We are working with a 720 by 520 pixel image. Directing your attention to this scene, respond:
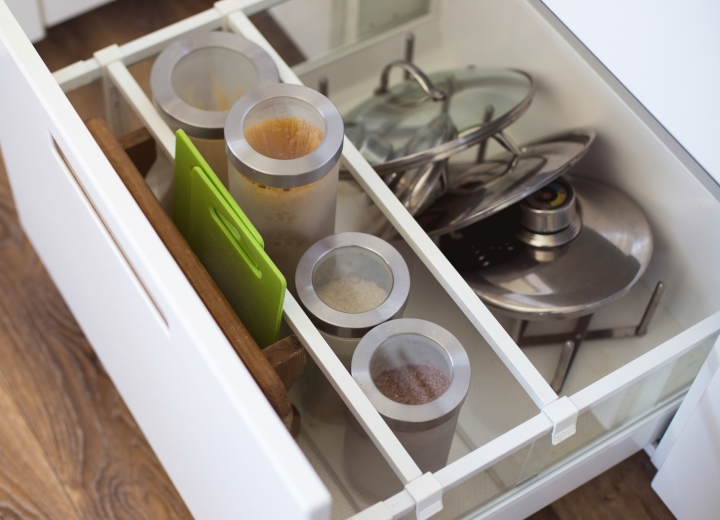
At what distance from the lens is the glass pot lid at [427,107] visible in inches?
34.2

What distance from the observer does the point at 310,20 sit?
0.97m

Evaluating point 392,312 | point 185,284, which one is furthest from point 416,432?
point 185,284

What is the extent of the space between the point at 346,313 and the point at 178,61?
1.01 ft

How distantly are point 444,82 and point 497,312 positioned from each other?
10.5 inches

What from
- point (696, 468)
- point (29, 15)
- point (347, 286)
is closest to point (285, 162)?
point (347, 286)

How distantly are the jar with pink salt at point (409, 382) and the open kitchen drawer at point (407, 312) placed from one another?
0.07 ft

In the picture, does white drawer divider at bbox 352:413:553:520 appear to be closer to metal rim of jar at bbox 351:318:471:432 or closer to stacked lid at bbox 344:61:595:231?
metal rim of jar at bbox 351:318:471:432

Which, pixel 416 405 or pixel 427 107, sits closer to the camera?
pixel 416 405

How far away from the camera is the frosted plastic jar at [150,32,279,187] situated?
0.78 m

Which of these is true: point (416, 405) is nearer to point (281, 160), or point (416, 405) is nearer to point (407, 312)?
point (407, 312)

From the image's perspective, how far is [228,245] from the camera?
2.24 feet

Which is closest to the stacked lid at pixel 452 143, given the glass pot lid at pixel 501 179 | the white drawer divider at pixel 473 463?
the glass pot lid at pixel 501 179

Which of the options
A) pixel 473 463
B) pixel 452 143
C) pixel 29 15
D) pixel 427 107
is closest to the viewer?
pixel 473 463

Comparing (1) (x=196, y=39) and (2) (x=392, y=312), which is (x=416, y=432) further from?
(1) (x=196, y=39)
